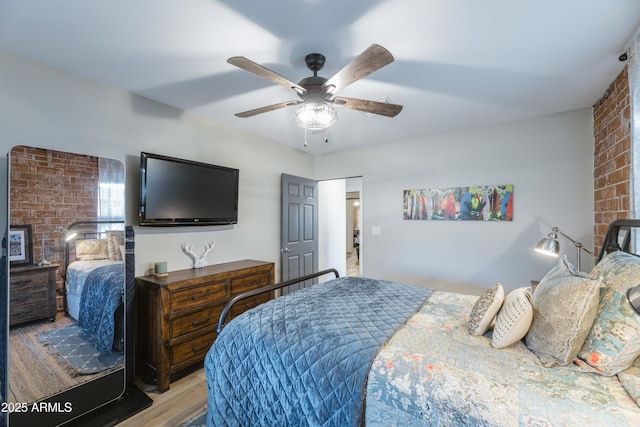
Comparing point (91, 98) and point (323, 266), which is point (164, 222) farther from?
point (323, 266)

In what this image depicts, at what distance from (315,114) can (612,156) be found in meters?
2.38

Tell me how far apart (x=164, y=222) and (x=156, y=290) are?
0.61 m

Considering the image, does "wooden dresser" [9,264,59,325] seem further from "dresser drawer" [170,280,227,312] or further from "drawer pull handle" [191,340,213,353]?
"drawer pull handle" [191,340,213,353]

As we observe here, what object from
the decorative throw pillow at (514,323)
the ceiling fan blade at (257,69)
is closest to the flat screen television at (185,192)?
the ceiling fan blade at (257,69)

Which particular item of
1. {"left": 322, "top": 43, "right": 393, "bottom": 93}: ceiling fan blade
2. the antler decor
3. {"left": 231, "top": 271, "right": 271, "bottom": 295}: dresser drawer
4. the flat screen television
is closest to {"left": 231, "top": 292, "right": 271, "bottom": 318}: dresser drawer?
{"left": 231, "top": 271, "right": 271, "bottom": 295}: dresser drawer

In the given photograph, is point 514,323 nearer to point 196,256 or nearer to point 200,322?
point 200,322

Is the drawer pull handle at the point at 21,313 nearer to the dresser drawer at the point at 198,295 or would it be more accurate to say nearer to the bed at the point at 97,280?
the bed at the point at 97,280

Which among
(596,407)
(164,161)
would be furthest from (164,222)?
(596,407)

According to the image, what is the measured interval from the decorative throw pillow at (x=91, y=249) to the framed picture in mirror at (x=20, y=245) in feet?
0.82

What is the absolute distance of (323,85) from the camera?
168 cm

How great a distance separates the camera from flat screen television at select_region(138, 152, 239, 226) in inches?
93.9

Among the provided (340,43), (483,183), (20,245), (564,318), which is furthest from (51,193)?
(483,183)

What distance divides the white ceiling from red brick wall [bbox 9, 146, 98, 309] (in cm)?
68

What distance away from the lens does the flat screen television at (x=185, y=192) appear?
2385 millimetres
